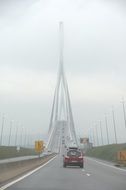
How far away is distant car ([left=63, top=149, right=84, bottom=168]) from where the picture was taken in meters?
40.6

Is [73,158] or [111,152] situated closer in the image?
[73,158]

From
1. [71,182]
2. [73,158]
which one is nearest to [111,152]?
[73,158]

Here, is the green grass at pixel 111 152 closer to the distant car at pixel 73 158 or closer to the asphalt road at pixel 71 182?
the distant car at pixel 73 158

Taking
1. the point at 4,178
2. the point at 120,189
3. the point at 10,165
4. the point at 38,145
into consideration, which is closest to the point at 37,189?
the point at 120,189

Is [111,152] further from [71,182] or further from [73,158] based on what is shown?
[71,182]

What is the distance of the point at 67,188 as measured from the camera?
56.8 ft

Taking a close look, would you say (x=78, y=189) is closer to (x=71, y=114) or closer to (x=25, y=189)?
(x=25, y=189)

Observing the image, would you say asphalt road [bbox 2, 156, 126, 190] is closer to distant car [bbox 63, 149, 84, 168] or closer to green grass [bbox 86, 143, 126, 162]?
distant car [bbox 63, 149, 84, 168]

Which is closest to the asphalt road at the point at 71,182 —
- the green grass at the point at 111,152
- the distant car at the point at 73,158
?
the distant car at the point at 73,158

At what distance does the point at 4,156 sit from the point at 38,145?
37.7m

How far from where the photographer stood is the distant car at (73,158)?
40594 millimetres

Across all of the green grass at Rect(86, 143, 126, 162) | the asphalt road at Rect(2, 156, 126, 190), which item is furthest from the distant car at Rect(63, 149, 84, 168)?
the green grass at Rect(86, 143, 126, 162)

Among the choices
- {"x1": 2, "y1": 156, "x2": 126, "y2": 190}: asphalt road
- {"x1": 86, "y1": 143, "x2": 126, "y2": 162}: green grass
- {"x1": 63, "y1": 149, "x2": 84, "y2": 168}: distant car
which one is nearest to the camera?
{"x1": 2, "y1": 156, "x2": 126, "y2": 190}: asphalt road

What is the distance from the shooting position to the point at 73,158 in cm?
4097
